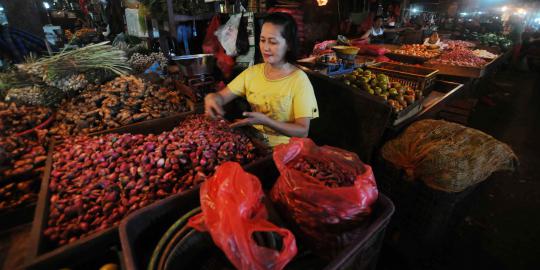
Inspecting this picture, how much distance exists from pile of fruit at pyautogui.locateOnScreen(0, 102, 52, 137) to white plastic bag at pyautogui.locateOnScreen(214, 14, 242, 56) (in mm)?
2688

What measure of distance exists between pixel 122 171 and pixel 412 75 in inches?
147

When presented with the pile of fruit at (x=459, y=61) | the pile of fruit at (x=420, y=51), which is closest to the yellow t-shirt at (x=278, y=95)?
the pile of fruit at (x=459, y=61)

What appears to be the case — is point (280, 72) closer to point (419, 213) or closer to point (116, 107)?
point (116, 107)

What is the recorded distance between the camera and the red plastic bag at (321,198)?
1.04 m

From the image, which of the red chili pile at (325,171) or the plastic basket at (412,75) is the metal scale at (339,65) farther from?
the red chili pile at (325,171)

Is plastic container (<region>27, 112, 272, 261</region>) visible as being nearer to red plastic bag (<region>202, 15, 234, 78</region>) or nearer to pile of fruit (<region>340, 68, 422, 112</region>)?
pile of fruit (<region>340, 68, 422, 112</region>)

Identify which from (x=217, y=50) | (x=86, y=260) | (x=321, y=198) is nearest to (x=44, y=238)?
(x=86, y=260)

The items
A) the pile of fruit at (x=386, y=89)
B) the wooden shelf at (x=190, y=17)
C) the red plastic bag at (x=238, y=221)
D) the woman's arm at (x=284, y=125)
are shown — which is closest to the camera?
the red plastic bag at (x=238, y=221)

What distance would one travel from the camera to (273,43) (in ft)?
6.85

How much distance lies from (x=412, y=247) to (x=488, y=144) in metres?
1.17

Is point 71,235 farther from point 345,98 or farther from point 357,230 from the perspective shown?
point 345,98

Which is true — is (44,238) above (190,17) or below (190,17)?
below

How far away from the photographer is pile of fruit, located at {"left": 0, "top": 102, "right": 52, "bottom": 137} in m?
2.07

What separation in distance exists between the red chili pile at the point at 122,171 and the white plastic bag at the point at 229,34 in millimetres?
2823
